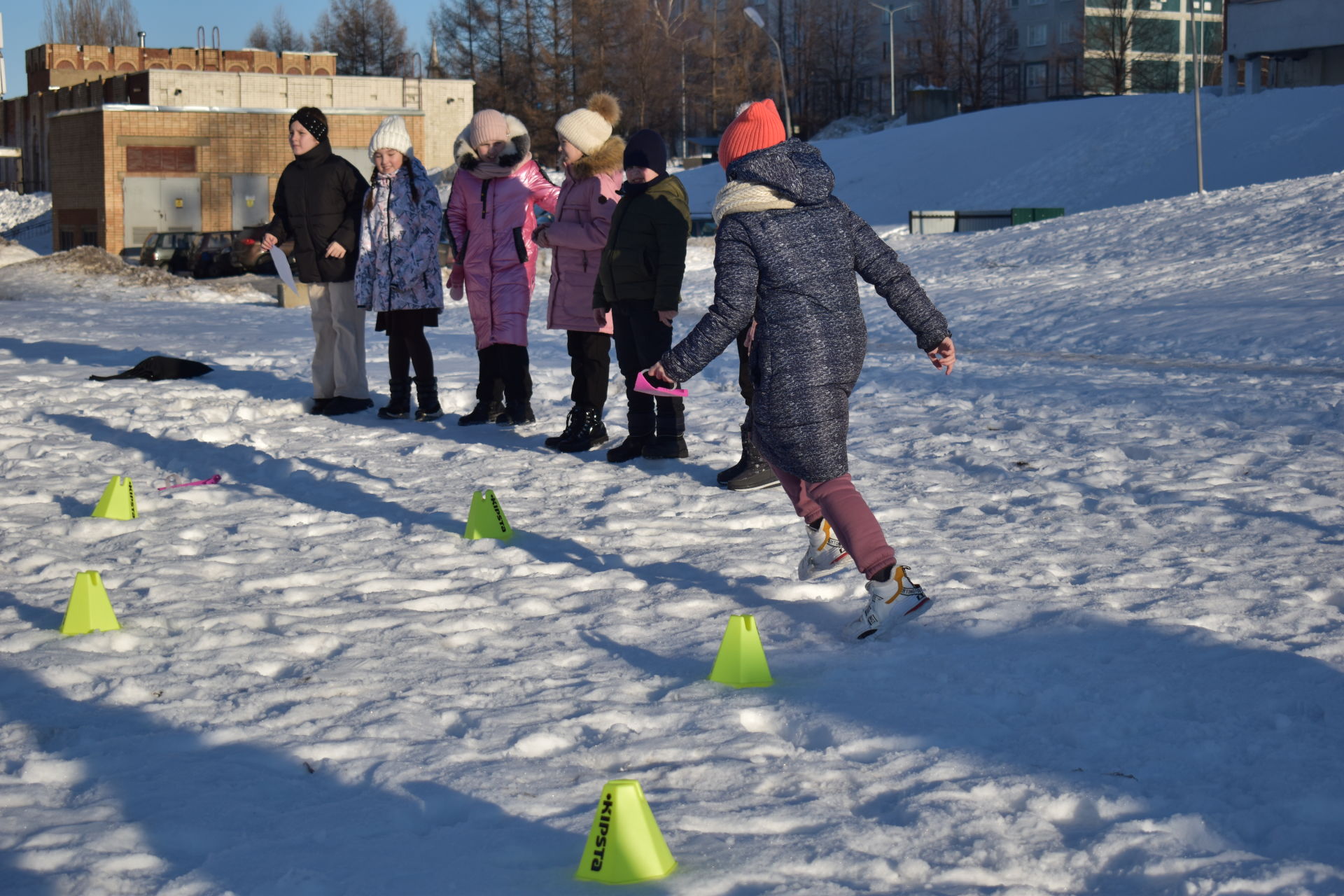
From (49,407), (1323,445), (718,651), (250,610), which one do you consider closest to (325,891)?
(718,651)

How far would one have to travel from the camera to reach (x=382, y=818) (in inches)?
117

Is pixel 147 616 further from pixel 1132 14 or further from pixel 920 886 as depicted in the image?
pixel 1132 14

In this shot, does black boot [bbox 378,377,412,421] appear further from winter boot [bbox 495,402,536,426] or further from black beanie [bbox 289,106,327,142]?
black beanie [bbox 289,106,327,142]

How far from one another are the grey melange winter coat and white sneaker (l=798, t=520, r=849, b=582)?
46cm

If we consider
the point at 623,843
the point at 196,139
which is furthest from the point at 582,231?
the point at 196,139

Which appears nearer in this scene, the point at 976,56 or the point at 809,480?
the point at 809,480

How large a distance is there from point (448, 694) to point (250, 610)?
47.9 inches

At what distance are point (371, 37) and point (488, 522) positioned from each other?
81706 mm

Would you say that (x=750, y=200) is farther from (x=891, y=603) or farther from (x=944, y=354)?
(x=891, y=603)

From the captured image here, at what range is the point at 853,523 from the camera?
4254mm

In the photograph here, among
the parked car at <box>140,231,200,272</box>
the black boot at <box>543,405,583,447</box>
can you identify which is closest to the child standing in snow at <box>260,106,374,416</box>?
the black boot at <box>543,405,583,447</box>

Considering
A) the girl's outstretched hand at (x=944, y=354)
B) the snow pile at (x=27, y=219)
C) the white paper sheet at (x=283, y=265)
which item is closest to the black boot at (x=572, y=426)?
the white paper sheet at (x=283, y=265)

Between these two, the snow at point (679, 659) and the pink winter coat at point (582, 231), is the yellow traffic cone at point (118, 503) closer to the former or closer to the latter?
the snow at point (679, 659)

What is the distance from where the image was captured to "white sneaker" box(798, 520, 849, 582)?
4793 millimetres
